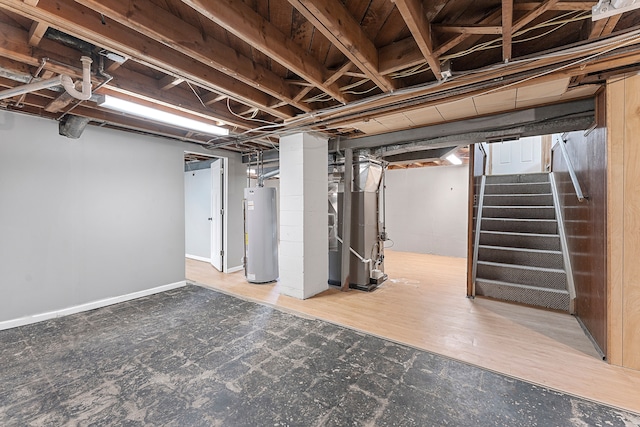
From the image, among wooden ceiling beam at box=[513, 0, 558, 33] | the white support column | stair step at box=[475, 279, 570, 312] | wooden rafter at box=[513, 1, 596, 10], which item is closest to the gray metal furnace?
the white support column

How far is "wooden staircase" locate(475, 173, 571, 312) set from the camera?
338 centimetres

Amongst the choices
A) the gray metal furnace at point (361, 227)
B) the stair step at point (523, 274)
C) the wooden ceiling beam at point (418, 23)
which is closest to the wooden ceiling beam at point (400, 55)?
the wooden ceiling beam at point (418, 23)

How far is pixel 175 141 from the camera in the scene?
4.35 metres

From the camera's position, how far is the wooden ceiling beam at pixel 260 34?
5.01ft

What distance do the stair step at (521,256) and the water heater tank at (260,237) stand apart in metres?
3.32

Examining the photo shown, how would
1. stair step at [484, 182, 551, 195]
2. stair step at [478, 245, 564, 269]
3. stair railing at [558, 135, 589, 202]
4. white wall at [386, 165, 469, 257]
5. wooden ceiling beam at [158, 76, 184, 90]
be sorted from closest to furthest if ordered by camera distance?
wooden ceiling beam at [158, 76, 184, 90] < stair railing at [558, 135, 589, 202] < stair step at [478, 245, 564, 269] < stair step at [484, 182, 551, 195] < white wall at [386, 165, 469, 257]

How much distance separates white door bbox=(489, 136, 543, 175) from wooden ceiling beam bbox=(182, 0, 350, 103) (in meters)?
5.80

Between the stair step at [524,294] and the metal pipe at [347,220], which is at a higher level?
the metal pipe at [347,220]

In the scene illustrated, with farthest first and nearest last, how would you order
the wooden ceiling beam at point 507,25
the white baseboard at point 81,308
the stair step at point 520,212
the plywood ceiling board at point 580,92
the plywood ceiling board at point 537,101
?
the stair step at point 520,212, the white baseboard at point 81,308, the plywood ceiling board at point 537,101, the plywood ceiling board at point 580,92, the wooden ceiling beam at point 507,25

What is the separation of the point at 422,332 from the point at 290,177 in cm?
255

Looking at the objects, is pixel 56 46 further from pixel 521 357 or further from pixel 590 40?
pixel 521 357

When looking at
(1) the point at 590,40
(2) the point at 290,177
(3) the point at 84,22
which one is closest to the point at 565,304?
(1) the point at 590,40

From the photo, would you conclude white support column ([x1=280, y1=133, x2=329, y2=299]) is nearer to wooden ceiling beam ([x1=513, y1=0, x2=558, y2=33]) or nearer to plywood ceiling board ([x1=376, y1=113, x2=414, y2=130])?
plywood ceiling board ([x1=376, y1=113, x2=414, y2=130])

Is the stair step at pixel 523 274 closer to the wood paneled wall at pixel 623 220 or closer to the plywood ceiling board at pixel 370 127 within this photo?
the wood paneled wall at pixel 623 220
